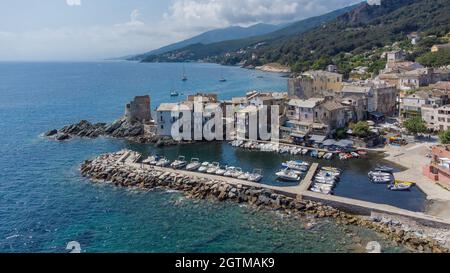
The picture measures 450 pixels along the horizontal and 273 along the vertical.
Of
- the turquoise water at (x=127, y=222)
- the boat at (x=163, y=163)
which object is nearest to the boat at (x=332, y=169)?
the turquoise water at (x=127, y=222)

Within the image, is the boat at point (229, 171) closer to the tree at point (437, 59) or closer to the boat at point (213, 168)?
the boat at point (213, 168)

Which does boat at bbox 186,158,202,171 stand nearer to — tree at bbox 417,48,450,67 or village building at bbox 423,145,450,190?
village building at bbox 423,145,450,190

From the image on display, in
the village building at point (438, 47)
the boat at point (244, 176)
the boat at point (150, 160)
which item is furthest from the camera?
the village building at point (438, 47)

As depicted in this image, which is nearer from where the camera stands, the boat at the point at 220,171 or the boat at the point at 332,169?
the boat at the point at 220,171

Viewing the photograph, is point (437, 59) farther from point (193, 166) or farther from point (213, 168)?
point (193, 166)

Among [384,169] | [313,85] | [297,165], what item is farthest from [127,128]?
[384,169]

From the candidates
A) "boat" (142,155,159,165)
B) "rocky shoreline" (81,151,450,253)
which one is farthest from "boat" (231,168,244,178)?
"boat" (142,155,159,165)

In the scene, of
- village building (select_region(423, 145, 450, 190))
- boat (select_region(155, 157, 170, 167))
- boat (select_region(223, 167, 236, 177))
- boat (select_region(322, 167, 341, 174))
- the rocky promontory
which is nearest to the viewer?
village building (select_region(423, 145, 450, 190))
